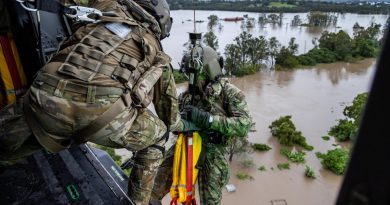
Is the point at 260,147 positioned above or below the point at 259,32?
below

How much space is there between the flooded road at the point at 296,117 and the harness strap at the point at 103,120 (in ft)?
11.7

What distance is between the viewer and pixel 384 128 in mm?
464

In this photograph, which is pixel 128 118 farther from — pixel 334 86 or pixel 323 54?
pixel 323 54

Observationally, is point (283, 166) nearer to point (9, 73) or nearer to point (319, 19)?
point (9, 73)

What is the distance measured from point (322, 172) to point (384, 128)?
14180 millimetres

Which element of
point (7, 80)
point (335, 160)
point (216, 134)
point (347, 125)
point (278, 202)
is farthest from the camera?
point (347, 125)

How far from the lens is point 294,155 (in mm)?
14461

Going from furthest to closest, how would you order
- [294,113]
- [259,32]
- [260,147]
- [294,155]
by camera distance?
[259,32] < [294,113] < [260,147] < [294,155]

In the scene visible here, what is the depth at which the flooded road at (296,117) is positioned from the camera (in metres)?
12.0

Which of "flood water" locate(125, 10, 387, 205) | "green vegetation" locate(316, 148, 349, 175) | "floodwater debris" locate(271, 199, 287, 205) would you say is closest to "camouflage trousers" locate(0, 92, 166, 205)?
"flood water" locate(125, 10, 387, 205)

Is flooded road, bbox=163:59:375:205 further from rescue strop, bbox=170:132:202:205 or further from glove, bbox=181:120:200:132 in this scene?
glove, bbox=181:120:200:132

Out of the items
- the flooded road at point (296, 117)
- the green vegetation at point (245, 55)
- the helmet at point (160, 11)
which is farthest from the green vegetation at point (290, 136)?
the helmet at point (160, 11)

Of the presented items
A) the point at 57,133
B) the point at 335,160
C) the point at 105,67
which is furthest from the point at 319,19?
the point at 57,133

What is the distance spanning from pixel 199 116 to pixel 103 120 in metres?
1.59
